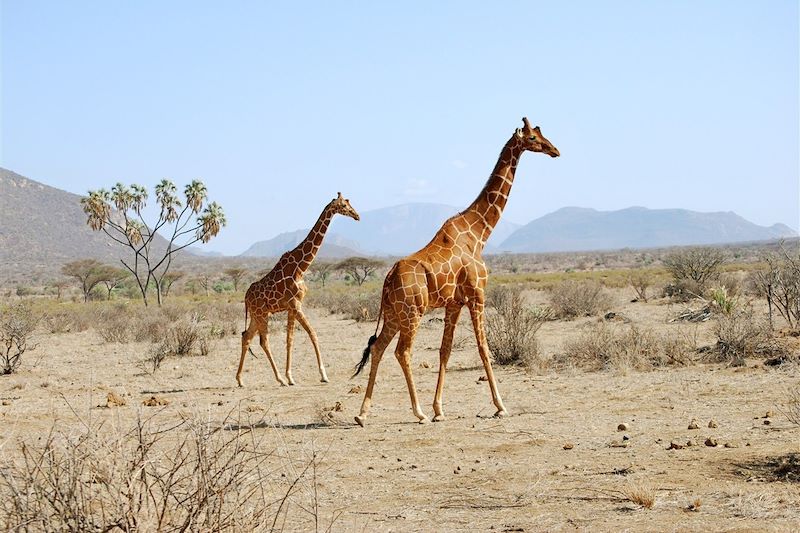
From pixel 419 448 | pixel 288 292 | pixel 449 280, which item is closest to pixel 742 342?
pixel 449 280

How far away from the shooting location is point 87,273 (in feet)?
157

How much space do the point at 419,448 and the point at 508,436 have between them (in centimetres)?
102

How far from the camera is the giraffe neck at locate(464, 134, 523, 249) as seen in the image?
10781mm

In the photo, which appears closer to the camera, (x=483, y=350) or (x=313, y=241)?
(x=483, y=350)

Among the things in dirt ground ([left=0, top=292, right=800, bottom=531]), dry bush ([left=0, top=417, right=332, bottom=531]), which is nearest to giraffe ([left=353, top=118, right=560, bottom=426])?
dirt ground ([left=0, top=292, right=800, bottom=531])

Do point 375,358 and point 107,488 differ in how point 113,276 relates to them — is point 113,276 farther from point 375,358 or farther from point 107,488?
point 107,488

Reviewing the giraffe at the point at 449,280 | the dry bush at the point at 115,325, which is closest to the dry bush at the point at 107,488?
the giraffe at the point at 449,280

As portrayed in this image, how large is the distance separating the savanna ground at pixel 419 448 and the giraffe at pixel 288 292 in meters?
0.67

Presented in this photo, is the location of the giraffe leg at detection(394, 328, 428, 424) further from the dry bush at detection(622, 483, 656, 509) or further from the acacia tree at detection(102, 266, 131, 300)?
the acacia tree at detection(102, 266, 131, 300)

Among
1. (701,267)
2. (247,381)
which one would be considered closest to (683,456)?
(247,381)

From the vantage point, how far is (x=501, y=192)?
35.5 ft

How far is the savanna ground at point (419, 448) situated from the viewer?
14.4 ft

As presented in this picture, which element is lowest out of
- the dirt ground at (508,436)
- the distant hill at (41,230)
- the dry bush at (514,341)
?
the dirt ground at (508,436)

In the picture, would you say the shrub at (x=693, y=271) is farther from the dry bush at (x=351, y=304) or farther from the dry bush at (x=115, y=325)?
the dry bush at (x=115, y=325)
